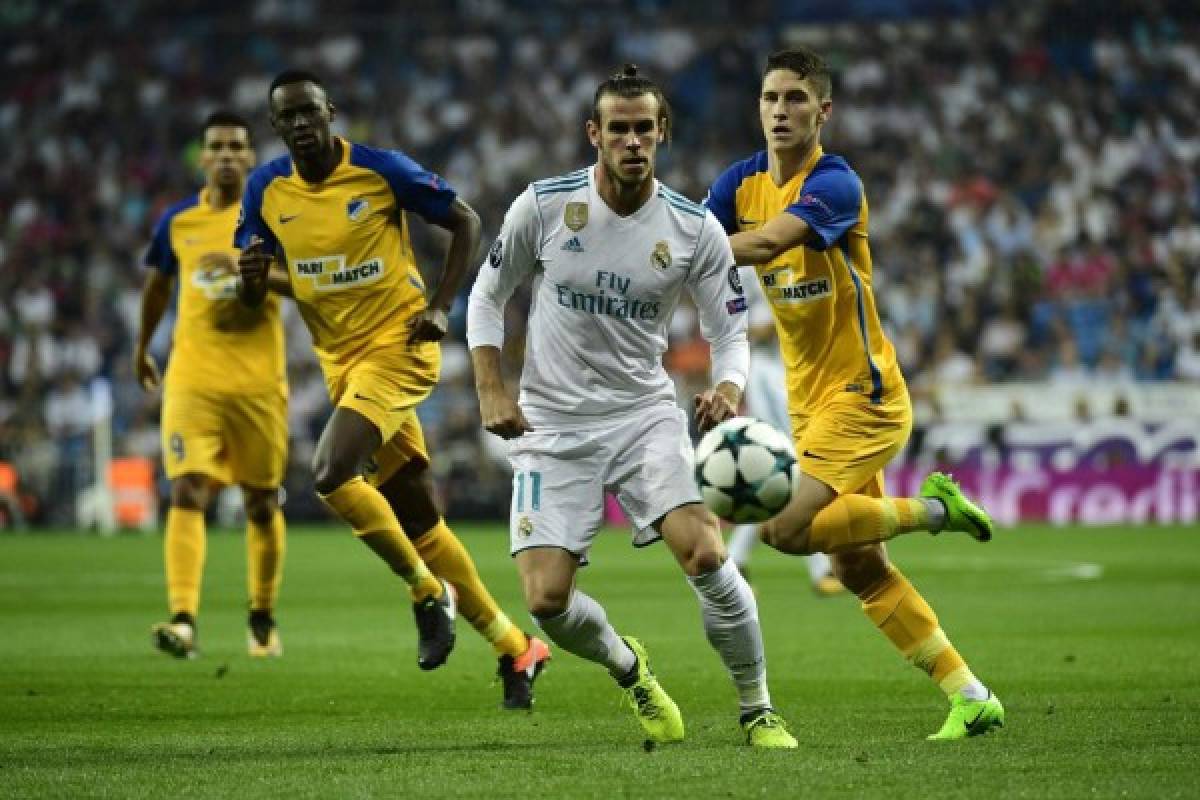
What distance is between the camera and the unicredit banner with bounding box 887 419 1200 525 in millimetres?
24703

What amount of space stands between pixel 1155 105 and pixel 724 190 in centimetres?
2312

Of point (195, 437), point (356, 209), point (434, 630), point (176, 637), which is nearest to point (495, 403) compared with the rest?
point (434, 630)

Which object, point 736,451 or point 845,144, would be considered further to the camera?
point 845,144

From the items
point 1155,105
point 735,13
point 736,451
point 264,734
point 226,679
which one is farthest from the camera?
point 735,13

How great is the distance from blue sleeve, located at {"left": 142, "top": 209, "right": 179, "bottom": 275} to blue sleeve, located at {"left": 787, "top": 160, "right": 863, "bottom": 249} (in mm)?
4995

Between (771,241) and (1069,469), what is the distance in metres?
18.5

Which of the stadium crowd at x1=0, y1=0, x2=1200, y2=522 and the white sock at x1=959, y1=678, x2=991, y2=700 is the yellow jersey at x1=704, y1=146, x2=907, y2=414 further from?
the stadium crowd at x1=0, y1=0, x2=1200, y2=522

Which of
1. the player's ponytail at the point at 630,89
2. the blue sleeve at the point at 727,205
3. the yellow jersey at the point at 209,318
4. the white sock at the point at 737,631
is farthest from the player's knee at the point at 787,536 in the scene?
the yellow jersey at the point at 209,318

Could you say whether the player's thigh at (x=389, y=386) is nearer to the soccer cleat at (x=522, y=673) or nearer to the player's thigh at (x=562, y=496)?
the soccer cleat at (x=522, y=673)

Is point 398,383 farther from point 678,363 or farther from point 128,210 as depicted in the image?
point 128,210

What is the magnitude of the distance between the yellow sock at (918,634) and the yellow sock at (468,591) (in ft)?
6.02

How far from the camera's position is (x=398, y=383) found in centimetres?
927

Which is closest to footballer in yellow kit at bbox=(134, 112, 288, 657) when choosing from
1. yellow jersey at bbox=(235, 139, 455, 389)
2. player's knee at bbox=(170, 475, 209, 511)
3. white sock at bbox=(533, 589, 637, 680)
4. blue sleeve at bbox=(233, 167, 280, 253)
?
player's knee at bbox=(170, 475, 209, 511)

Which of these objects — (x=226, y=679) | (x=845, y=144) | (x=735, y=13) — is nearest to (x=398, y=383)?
(x=226, y=679)
